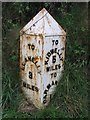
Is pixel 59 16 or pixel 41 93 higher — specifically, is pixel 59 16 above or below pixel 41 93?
above

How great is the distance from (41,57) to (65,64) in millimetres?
593

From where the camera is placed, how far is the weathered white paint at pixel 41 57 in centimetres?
401

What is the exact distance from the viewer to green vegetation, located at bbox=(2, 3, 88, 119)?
406 cm

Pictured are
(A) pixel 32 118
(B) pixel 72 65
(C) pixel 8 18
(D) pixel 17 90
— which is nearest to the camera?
(A) pixel 32 118

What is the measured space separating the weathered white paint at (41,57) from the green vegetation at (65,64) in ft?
0.45

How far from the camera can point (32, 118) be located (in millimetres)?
3895

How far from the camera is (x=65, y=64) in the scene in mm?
4480

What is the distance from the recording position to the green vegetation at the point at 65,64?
4.06m

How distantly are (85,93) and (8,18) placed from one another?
5.97 ft

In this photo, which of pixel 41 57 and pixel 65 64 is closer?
pixel 41 57

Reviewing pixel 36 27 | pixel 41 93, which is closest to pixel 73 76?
pixel 41 93

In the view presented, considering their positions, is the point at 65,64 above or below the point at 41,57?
below

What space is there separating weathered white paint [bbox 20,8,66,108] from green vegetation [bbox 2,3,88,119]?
0.14 metres

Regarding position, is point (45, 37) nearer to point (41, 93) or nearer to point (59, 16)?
point (41, 93)
